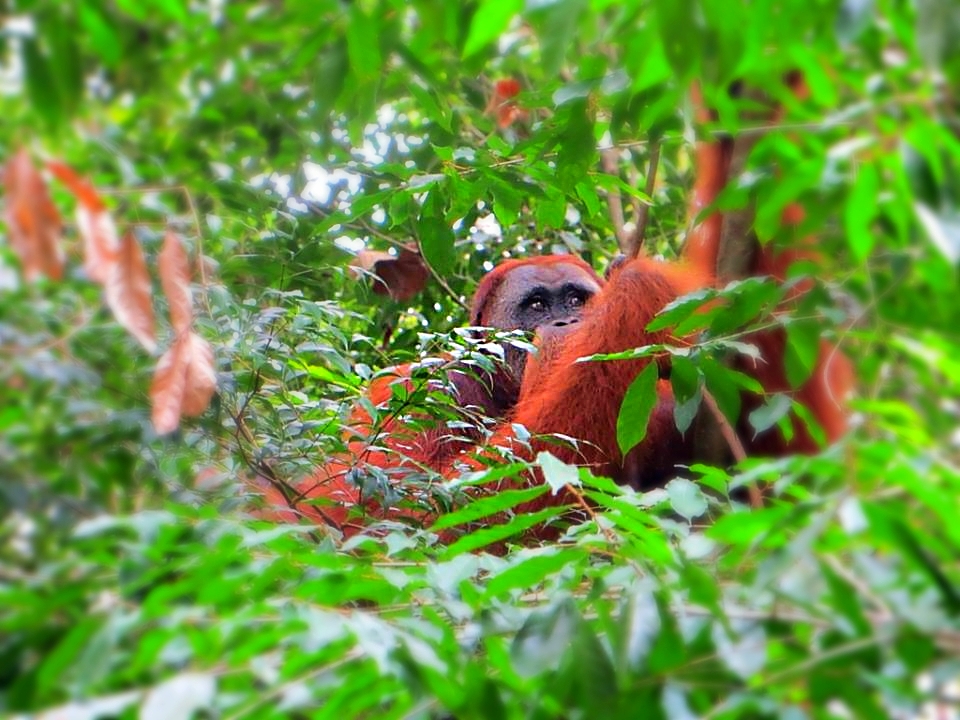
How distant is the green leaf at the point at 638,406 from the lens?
111 inches

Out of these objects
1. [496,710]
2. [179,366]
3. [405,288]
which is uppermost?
[405,288]

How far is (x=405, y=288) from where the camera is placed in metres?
5.12

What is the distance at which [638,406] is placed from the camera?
286cm

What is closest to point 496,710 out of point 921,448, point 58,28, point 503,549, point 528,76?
point 921,448

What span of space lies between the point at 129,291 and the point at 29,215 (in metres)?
0.17

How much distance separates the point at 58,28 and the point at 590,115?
1.54 meters

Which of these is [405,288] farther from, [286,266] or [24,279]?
[24,279]

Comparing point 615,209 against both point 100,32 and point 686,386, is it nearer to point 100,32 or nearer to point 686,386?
point 686,386

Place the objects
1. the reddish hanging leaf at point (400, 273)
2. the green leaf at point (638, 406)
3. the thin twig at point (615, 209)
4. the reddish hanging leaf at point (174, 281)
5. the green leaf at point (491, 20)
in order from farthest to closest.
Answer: the thin twig at point (615, 209) → the reddish hanging leaf at point (400, 273) → the green leaf at point (638, 406) → the reddish hanging leaf at point (174, 281) → the green leaf at point (491, 20)

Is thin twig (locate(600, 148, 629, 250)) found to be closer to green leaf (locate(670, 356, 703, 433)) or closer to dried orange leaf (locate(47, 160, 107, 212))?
green leaf (locate(670, 356, 703, 433))

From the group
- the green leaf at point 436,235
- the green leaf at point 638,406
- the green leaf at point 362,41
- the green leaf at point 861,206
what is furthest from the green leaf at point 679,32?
the green leaf at point 436,235

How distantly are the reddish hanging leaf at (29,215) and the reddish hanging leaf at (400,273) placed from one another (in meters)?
3.59

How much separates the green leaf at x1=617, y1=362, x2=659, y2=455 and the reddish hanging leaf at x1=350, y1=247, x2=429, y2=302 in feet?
7.53

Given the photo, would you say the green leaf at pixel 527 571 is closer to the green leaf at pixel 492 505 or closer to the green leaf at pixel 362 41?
the green leaf at pixel 492 505
